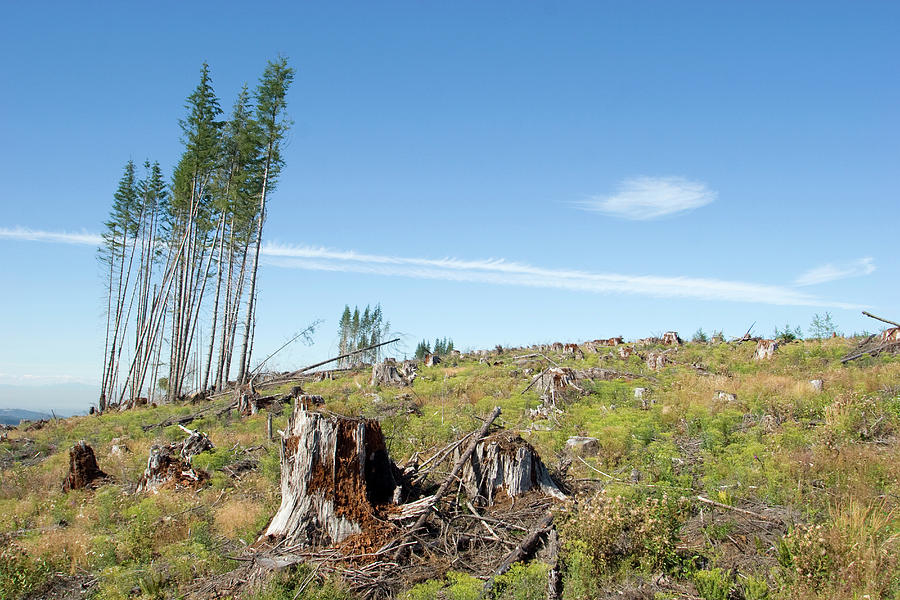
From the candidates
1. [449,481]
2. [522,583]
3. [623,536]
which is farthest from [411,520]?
[623,536]

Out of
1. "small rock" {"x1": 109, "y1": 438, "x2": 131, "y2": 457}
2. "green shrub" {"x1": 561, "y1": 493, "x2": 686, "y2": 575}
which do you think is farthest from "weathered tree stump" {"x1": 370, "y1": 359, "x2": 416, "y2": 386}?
"green shrub" {"x1": 561, "y1": 493, "x2": 686, "y2": 575}

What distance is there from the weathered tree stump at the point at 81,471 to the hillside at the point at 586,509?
0.91 feet

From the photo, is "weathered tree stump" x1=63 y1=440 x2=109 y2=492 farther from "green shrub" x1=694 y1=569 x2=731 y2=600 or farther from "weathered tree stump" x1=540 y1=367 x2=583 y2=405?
"green shrub" x1=694 y1=569 x2=731 y2=600

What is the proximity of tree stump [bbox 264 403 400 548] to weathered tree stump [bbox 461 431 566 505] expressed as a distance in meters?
1.03

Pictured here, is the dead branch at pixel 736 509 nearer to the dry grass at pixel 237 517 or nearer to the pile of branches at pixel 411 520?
the pile of branches at pixel 411 520

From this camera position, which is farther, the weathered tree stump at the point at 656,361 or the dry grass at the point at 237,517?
the weathered tree stump at the point at 656,361

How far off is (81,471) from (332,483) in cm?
756

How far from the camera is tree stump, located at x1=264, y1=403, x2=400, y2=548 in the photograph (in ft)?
19.7

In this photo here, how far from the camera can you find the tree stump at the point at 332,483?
236 inches

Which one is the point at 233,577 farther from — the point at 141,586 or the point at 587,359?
the point at 587,359

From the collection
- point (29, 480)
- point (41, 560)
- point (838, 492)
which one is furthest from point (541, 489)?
point (29, 480)

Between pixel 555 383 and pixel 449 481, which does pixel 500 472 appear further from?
pixel 555 383

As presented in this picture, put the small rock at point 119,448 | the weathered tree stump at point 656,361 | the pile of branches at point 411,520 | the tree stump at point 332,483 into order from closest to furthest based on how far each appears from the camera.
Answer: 1. the pile of branches at point 411,520
2. the tree stump at point 332,483
3. the small rock at point 119,448
4. the weathered tree stump at point 656,361

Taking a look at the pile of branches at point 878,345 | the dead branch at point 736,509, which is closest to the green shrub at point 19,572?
the dead branch at point 736,509
